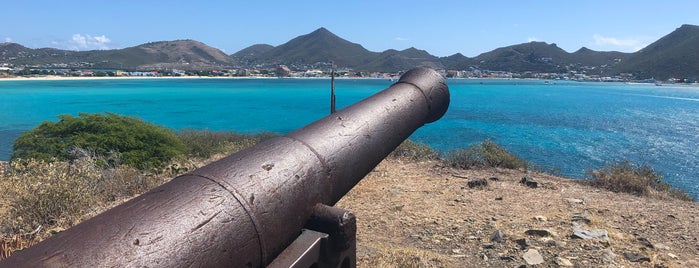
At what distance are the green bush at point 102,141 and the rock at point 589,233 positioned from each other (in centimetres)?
876

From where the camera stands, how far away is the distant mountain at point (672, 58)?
8738cm

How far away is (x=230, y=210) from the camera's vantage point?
5.17 feet

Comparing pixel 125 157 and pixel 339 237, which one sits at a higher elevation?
pixel 339 237

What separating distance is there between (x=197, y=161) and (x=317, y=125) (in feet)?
30.9

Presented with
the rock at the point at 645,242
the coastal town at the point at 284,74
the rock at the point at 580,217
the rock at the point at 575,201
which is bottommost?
the coastal town at the point at 284,74

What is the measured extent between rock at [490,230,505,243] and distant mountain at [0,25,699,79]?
12225cm

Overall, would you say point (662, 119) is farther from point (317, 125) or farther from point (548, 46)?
point (548, 46)

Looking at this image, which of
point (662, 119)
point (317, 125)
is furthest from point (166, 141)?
point (662, 119)

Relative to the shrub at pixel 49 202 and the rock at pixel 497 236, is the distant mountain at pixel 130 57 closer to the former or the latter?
the shrub at pixel 49 202

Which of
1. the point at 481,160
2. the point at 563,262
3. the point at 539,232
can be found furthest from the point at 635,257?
the point at 481,160

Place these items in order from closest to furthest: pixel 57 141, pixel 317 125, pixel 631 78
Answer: pixel 317 125 → pixel 57 141 → pixel 631 78

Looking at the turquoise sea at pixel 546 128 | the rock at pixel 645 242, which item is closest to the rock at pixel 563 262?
the rock at pixel 645 242

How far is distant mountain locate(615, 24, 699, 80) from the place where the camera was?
8738cm

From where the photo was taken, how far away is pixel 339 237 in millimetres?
1998
